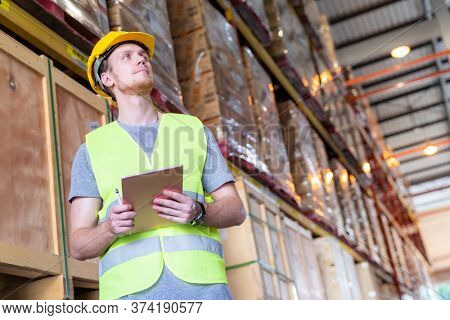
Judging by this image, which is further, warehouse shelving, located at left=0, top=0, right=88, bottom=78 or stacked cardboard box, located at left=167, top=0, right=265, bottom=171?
stacked cardboard box, located at left=167, top=0, right=265, bottom=171

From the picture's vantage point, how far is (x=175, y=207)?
1883 mm

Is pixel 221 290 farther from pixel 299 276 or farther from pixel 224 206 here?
pixel 299 276

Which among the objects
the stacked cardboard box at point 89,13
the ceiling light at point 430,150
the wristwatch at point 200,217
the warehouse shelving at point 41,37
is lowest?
the wristwatch at point 200,217

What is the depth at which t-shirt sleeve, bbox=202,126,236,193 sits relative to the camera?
2211 mm

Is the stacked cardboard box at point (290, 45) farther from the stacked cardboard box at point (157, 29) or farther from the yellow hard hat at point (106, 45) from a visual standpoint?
the yellow hard hat at point (106, 45)

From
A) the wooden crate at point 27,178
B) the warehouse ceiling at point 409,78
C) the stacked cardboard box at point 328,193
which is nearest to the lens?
the wooden crate at point 27,178

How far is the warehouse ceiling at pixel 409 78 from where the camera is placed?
48.8 feet

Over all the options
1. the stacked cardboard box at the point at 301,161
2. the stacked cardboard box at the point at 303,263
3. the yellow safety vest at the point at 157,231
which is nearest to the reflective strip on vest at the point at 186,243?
the yellow safety vest at the point at 157,231

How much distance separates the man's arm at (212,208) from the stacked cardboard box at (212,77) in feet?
8.80

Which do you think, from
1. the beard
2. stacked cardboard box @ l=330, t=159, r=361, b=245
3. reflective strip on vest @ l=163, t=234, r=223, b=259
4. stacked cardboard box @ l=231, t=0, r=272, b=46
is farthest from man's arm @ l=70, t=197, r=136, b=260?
stacked cardboard box @ l=330, t=159, r=361, b=245

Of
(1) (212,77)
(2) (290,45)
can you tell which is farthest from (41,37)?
(2) (290,45)

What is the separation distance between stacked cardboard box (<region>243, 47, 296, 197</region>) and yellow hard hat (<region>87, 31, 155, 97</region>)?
3469 millimetres

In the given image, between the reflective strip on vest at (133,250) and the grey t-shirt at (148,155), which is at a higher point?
the grey t-shirt at (148,155)

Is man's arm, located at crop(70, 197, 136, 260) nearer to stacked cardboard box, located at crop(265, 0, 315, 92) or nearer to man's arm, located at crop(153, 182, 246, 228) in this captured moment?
man's arm, located at crop(153, 182, 246, 228)
